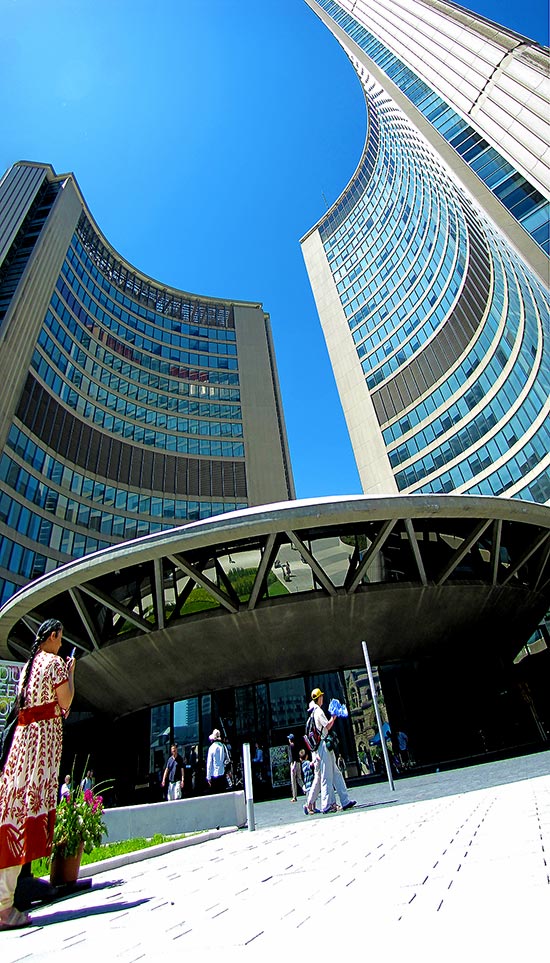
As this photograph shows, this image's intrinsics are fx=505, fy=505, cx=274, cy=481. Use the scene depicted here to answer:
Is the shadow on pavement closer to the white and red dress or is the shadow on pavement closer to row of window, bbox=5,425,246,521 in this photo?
the white and red dress

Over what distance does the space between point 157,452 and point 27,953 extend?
5012cm

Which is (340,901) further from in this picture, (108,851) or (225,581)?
(225,581)

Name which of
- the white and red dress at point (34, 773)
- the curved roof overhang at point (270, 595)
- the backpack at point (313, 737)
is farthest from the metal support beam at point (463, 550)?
the white and red dress at point (34, 773)

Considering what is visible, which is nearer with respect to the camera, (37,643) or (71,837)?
(37,643)

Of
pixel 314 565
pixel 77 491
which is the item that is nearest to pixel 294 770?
pixel 314 565

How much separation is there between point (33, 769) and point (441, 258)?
2170 inches

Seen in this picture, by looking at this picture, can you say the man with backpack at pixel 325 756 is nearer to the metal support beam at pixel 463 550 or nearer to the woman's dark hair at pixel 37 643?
the woman's dark hair at pixel 37 643

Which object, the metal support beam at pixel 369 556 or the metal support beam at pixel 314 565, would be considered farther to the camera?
the metal support beam at pixel 369 556

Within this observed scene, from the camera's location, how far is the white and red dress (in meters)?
3.45

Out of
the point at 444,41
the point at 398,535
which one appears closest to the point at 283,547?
the point at 398,535

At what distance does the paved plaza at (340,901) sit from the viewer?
74.4 inches

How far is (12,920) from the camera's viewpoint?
3.20 metres

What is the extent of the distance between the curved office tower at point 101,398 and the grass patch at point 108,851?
30.2 metres

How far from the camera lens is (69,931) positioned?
2979 millimetres
